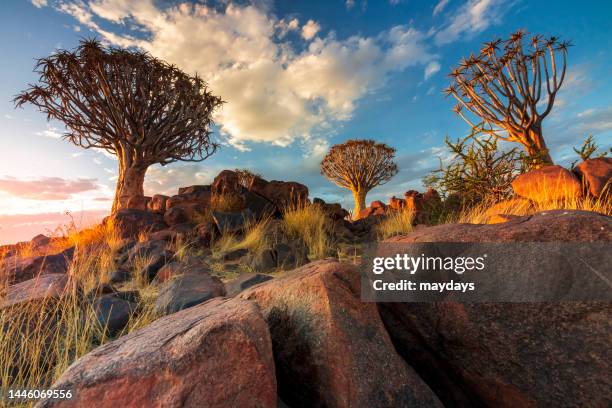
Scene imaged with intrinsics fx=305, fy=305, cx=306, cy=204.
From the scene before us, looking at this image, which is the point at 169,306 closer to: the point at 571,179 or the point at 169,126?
the point at 571,179

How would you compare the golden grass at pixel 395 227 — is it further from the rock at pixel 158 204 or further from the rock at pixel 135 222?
the rock at pixel 158 204

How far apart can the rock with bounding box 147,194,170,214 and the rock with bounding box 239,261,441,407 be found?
9.61 meters

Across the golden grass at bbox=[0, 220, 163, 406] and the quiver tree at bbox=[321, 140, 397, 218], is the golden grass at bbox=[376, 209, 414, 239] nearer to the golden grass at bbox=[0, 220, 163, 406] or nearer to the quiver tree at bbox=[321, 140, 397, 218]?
the golden grass at bbox=[0, 220, 163, 406]

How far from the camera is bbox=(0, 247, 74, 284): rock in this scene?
5.27 m

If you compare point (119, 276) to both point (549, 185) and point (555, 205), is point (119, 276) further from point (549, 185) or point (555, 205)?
point (549, 185)

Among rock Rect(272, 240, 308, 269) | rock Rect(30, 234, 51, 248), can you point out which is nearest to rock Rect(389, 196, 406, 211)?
rock Rect(272, 240, 308, 269)

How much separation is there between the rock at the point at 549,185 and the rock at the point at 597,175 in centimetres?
18

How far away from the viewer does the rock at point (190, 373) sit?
50.2 inches

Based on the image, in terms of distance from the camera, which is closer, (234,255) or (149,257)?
(149,257)

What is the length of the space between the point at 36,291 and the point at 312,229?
546cm

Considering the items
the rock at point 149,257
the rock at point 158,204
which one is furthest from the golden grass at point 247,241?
the rock at point 158,204

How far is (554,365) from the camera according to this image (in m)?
1.66

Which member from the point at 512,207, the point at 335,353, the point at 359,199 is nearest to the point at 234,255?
the point at 335,353

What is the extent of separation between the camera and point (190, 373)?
4.25ft
